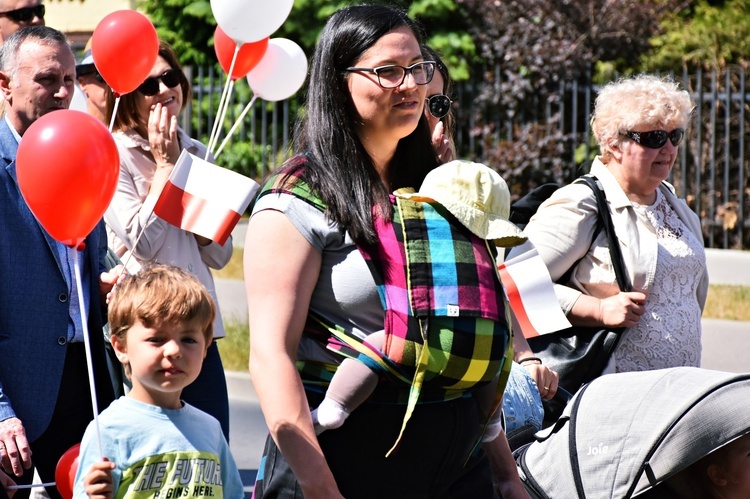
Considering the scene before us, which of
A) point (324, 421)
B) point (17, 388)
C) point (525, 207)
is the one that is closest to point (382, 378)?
point (324, 421)

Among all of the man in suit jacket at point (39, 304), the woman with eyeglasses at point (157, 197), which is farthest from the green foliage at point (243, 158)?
the man in suit jacket at point (39, 304)

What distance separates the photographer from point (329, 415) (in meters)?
2.57

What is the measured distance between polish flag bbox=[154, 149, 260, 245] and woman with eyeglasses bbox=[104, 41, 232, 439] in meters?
0.15

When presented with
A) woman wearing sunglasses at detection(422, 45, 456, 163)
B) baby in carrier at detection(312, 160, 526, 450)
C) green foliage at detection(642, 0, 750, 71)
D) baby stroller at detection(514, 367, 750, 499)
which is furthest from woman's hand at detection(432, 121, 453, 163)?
green foliage at detection(642, 0, 750, 71)

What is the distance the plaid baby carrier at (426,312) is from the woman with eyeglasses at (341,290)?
0.03ft

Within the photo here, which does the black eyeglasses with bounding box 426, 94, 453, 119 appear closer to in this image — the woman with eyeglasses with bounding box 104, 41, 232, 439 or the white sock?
the woman with eyeglasses with bounding box 104, 41, 232, 439

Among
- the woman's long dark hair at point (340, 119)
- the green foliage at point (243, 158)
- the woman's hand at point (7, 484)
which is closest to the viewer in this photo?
the woman's long dark hair at point (340, 119)

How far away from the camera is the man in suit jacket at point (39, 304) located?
11.4 ft

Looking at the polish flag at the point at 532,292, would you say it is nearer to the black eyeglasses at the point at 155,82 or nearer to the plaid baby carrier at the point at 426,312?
the plaid baby carrier at the point at 426,312

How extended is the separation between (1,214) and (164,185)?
28.6 inches

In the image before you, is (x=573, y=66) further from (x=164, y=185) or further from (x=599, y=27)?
(x=164, y=185)

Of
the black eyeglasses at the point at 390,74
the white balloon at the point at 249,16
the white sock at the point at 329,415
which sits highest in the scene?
the white balloon at the point at 249,16

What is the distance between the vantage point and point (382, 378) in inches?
102

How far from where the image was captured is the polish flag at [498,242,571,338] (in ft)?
12.3
